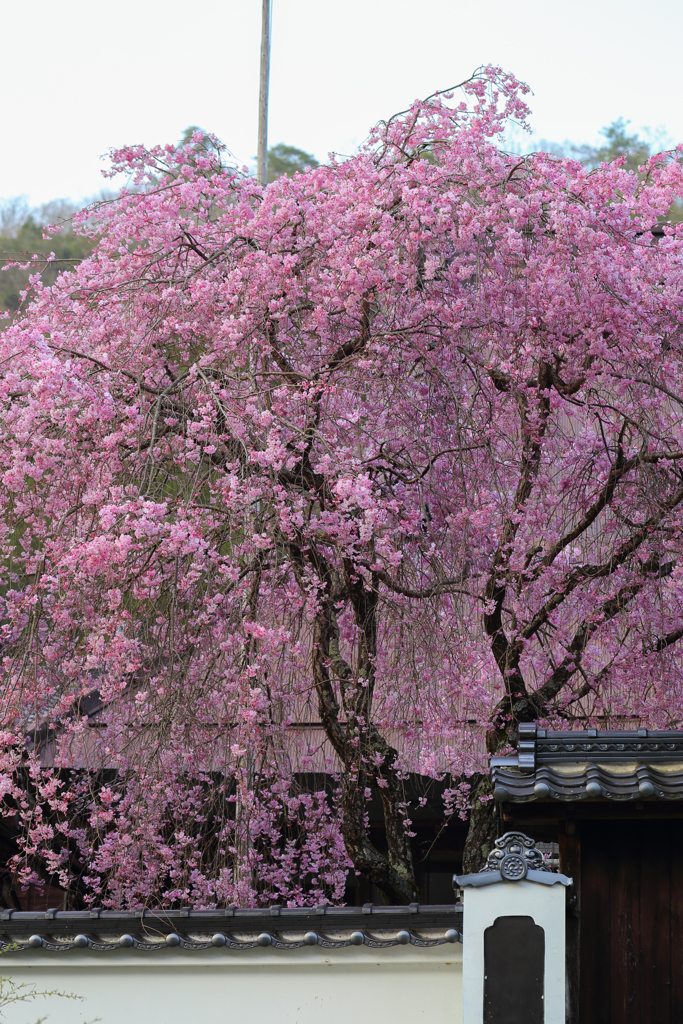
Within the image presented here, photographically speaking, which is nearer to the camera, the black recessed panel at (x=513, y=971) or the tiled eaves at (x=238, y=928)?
the black recessed panel at (x=513, y=971)

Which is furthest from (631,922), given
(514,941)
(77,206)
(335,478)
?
(77,206)

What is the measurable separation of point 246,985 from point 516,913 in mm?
1733

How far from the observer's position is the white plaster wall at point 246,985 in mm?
5070

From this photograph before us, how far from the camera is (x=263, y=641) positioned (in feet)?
21.5

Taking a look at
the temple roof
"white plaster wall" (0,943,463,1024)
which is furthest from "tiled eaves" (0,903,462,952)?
the temple roof

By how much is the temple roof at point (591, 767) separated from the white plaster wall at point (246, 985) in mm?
1242

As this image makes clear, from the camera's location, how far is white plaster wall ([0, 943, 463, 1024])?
5070 mm

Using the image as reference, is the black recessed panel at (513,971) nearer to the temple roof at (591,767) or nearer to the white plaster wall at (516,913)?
the white plaster wall at (516,913)

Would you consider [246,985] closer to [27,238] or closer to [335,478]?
[335,478]

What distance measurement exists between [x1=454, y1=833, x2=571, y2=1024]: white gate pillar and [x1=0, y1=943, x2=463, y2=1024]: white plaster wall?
0.89 metres

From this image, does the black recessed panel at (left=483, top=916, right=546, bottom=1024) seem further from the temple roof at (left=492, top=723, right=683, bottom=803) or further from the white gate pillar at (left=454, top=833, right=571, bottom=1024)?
the temple roof at (left=492, top=723, right=683, bottom=803)

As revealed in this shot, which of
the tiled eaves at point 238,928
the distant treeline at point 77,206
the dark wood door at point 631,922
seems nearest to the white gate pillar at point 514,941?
the dark wood door at point 631,922

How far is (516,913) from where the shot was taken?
4199 millimetres

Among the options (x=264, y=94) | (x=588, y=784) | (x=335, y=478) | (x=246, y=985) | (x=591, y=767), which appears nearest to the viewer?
(x=588, y=784)
